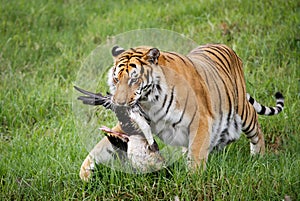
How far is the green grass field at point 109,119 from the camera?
3949 millimetres

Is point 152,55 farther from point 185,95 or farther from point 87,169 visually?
point 87,169

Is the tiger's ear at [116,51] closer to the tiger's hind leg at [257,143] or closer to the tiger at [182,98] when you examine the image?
the tiger at [182,98]

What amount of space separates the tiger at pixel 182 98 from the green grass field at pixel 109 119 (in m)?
0.20

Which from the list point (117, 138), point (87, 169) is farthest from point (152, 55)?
point (87, 169)

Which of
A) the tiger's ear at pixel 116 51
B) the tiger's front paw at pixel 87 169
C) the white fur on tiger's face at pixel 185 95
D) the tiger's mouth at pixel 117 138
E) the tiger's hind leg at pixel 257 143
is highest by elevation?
the tiger's ear at pixel 116 51

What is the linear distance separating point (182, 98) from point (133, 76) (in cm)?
43

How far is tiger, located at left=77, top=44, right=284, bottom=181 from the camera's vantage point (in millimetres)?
3389

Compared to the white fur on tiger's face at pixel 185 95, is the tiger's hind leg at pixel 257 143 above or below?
below

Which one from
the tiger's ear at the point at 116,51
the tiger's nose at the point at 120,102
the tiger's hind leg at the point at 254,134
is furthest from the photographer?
the tiger's hind leg at the point at 254,134

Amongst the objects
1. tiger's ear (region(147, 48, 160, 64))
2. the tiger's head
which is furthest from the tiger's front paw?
tiger's ear (region(147, 48, 160, 64))

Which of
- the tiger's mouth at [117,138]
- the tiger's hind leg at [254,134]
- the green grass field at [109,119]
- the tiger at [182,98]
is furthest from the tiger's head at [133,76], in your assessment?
the tiger's hind leg at [254,134]

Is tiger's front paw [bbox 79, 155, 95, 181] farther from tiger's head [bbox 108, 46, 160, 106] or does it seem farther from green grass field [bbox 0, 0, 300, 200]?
tiger's head [bbox 108, 46, 160, 106]

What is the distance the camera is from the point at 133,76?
3355 mm

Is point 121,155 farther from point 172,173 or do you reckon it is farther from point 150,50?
point 150,50
